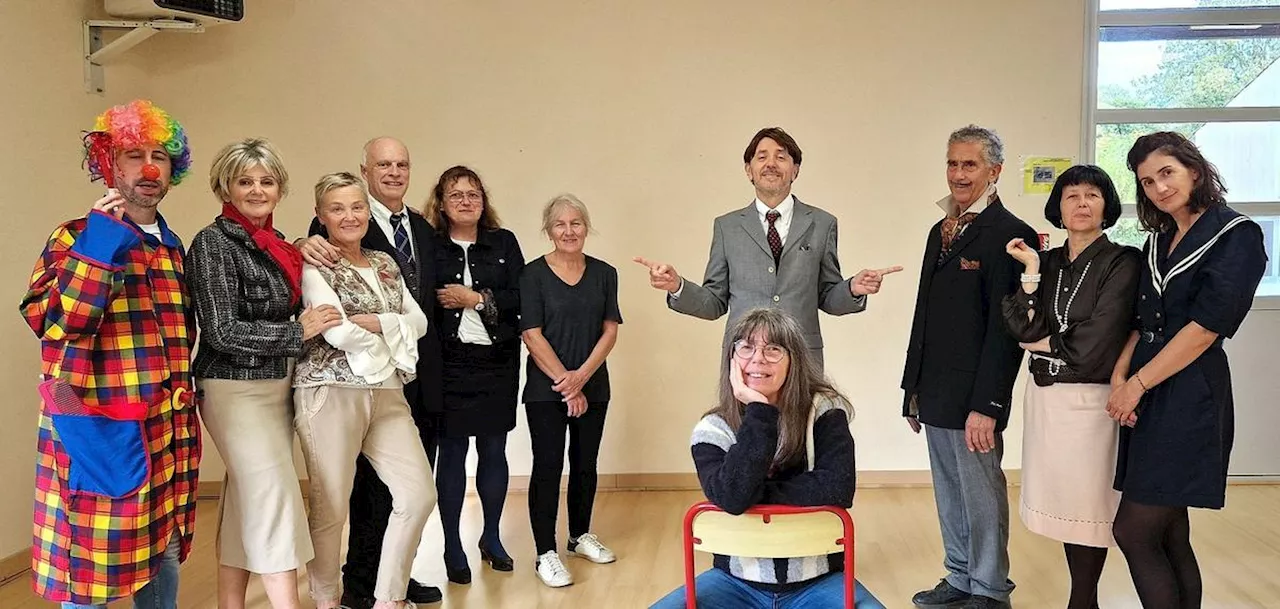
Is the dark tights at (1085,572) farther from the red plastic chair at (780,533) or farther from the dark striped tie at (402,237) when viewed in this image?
the dark striped tie at (402,237)

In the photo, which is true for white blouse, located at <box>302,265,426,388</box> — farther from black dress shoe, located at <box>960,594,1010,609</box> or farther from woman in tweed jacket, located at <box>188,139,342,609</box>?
black dress shoe, located at <box>960,594,1010,609</box>

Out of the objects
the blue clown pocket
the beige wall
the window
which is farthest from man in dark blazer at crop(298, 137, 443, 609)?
the window

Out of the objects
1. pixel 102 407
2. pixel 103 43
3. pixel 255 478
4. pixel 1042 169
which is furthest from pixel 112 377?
pixel 1042 169

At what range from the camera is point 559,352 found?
11.8ft

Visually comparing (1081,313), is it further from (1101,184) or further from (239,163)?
(239,163)

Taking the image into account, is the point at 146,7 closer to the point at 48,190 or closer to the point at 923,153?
the point at 48,190

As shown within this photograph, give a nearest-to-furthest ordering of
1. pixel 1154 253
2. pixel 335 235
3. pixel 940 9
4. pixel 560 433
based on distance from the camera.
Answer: pixel 1154 253 < pixel 335 235 < pixel 560 433 < pixel 940 9

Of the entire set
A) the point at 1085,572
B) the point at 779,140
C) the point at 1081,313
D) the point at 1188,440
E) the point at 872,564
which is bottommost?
the point at 872,564

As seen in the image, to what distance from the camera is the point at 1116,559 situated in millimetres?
3664

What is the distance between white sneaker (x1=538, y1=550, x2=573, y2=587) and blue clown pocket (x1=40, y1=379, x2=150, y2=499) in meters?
1.56

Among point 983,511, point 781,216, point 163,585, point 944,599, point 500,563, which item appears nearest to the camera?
point 163,585

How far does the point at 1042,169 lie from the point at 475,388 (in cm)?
306

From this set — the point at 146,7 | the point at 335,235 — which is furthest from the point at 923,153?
the point at 146,7

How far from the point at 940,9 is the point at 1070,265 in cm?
236
